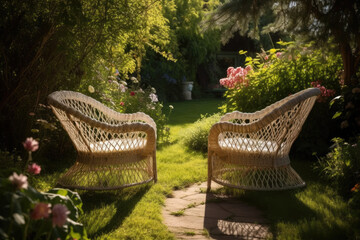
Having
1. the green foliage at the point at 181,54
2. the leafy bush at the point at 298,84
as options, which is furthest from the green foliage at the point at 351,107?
the green foliage at the point at 181,54

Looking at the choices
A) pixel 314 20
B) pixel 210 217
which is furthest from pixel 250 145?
pixel 314 20

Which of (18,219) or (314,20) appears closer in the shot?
(18,219)

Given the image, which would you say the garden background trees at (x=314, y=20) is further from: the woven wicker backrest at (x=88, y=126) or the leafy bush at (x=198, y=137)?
the woven wicker backrest at (x=88, y=126)

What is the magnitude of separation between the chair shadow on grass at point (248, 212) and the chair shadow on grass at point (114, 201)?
625 mm

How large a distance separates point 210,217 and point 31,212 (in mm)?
1873

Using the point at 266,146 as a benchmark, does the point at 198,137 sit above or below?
below

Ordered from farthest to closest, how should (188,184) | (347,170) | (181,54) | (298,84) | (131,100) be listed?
(181,54) → (131,100) → (298,84) → (188,184) → (347,170)

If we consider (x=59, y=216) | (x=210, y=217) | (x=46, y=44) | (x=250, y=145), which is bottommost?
(x=210, y=217)

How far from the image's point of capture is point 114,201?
3164mm

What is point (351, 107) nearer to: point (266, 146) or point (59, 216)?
point (266, 146)

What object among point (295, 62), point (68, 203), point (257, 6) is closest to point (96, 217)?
point (68, 203)

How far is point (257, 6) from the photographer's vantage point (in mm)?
4242

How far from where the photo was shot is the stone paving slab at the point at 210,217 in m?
2.57

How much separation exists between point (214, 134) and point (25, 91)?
1.92 meters
